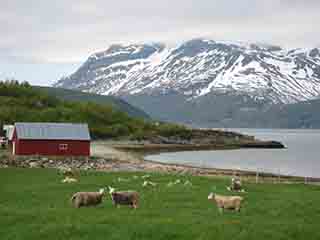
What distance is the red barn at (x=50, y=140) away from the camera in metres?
76.4

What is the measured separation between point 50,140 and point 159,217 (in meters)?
57.1

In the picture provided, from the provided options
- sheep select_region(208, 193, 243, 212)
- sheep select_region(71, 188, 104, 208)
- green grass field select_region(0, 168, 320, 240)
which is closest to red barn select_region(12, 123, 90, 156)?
green grass field select_region(0, 168, 320, 240)

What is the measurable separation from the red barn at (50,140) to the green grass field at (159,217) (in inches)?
1739

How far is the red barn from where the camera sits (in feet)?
251

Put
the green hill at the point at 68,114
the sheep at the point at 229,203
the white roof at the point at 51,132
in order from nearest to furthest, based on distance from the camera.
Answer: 1. the sheep at the point at 229,203
2. the white roof at the point at 51,132
3. the green hill at the point at 68,114

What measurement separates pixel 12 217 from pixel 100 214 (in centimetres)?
328

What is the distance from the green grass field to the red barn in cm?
4417

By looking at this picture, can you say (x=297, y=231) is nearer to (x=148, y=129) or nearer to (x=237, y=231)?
(x=237, y=231)

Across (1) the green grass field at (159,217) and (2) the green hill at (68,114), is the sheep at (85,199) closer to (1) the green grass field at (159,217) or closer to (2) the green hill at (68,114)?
(1) the green grass field at (159,217)

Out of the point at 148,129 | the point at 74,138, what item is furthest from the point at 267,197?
the point at 148,129

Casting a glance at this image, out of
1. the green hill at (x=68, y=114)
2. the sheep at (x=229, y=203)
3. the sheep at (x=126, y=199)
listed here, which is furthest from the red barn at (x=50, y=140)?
A: the green hill at (x=68, y=114)

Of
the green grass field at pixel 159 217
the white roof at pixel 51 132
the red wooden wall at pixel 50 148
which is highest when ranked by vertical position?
the white roof at pixel 51 132

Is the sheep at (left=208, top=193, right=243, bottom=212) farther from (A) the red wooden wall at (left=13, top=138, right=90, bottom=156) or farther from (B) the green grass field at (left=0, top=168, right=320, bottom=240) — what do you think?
(A) the red wooden wall at (left=13, top=138, right=90, bottom=156)

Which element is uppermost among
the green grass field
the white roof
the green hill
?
the green hill
